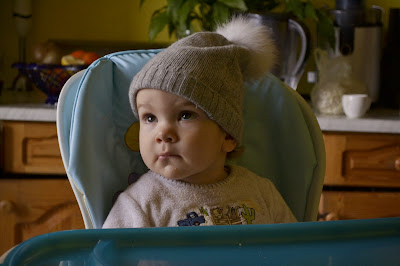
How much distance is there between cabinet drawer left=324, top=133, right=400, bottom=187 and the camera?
195 centimetres

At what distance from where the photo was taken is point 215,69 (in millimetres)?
1164

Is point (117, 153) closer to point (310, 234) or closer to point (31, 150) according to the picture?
point (310, 234)

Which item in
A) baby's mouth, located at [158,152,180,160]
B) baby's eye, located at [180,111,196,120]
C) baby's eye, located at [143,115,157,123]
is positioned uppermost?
baby's eye, located at [180,111,196,120]

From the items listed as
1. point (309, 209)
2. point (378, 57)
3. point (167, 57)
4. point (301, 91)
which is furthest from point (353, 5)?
point (167, 57)

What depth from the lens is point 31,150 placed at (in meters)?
1.97

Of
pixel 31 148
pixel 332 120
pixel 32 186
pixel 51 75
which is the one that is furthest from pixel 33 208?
pixel 332 120

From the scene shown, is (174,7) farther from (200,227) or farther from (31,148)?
(200,227)

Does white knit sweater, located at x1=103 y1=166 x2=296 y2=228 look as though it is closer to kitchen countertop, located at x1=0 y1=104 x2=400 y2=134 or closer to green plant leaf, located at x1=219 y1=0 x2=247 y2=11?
kitchen countertop, located at x1=0 y1=104 x2=400 y2=134

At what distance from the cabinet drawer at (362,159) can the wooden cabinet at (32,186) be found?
0.85 meters

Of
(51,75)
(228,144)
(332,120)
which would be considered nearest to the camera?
(228,144)

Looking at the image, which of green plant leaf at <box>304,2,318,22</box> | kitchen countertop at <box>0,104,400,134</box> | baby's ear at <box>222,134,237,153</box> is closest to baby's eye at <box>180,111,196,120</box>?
baby's ear at <box>222,134,237,153</box>

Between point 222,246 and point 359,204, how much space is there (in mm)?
1298

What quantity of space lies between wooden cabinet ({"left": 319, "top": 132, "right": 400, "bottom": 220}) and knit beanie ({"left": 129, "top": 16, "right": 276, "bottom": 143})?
75cm

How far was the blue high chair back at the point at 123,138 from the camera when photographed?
1.23 meters
